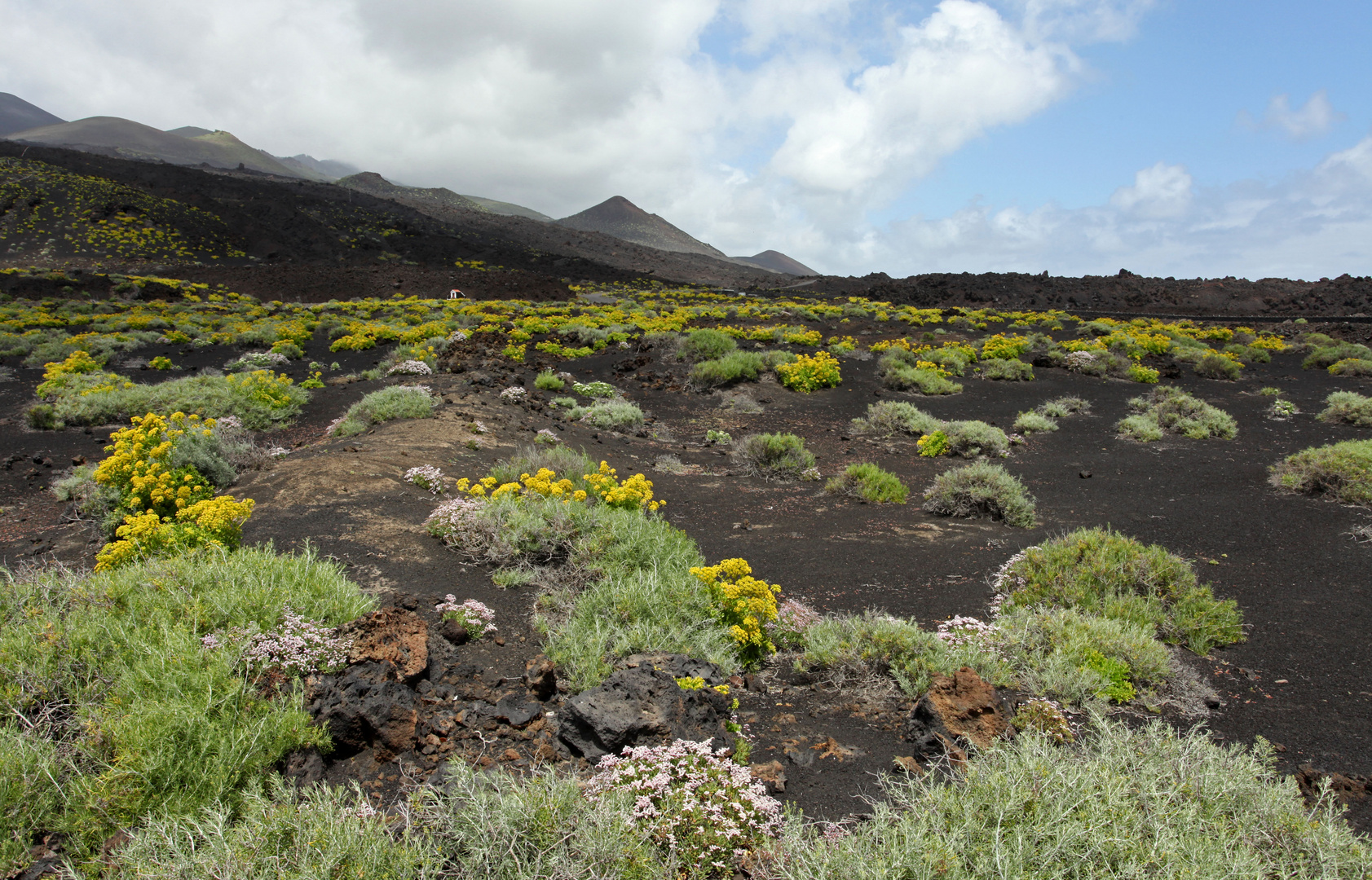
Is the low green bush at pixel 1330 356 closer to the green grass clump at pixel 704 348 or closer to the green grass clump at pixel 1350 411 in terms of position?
the green grass clump at pixel 1350 411

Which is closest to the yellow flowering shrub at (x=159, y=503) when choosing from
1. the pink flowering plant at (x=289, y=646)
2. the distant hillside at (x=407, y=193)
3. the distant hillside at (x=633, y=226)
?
A: the pink flowering plant at (x=289, y=646)

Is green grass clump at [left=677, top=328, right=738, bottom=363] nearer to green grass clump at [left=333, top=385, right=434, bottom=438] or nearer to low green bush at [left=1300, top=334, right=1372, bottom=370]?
green grass clump at [left=333, top=385, right=434, bottom=438]

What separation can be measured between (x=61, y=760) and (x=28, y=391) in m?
14.2

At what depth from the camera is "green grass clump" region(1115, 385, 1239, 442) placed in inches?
450

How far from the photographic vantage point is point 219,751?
2525 mm

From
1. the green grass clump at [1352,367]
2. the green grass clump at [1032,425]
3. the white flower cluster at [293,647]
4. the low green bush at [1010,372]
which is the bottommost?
the white flower cluster at [293,647]

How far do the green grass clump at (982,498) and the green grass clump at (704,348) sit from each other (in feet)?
30.5

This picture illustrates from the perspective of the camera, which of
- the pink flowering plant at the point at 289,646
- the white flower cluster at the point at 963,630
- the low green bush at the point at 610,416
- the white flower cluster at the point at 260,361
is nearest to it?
the pink flowering plant at the point at 289,646

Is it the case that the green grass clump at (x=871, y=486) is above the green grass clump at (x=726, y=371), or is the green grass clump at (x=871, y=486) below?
below

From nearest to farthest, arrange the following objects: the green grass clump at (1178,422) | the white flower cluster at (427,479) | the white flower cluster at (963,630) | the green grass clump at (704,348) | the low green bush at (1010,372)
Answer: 1. the white flower cluster at (963,630)
2. the white flower cluster at (427,479)
3. the green grass clump at (1178,422)
4. the low green bush at (1010,372)
5. the green grass clump at (704,348)

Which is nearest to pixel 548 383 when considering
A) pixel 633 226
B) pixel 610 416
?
pixel 610 416

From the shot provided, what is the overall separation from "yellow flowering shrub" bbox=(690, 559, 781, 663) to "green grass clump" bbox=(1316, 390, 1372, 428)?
14.1 metres

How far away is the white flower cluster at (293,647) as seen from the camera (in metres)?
3.09

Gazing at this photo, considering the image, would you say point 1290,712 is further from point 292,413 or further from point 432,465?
point 292,413
